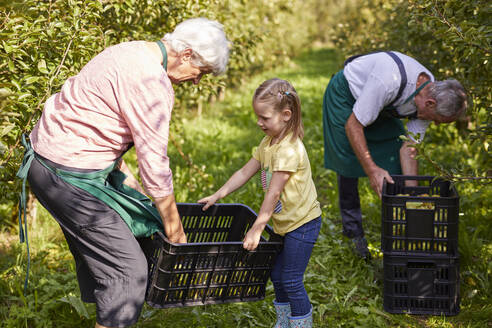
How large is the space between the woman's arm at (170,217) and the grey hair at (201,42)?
626 millimetres

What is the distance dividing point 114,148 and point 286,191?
909mm

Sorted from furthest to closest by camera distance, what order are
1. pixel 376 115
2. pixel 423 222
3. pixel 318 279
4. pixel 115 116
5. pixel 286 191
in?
pixel 318 279 < pixel 376 115 < pixel 423 222 < pixel 286 191 < pixel 115 116

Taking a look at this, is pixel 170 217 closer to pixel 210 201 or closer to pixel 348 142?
pixel 210 201

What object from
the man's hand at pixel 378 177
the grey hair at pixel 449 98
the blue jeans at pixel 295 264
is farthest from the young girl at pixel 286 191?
the grey hair at pixel 449 98

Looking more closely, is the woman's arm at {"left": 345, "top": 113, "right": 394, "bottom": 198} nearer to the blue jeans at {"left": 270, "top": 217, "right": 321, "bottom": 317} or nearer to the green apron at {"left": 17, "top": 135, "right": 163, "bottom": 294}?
the blue jeans at {"left": 270, "top": 217, "right": 321, "bottom": 317}

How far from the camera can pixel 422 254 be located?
327cm

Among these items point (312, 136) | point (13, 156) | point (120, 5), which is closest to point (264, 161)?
point (13, 156)

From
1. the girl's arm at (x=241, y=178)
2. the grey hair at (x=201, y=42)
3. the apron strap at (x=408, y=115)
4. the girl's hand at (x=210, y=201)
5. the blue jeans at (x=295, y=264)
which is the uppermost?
the grey hair at (x=201, y=42)

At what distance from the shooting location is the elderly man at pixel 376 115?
3.42 meters

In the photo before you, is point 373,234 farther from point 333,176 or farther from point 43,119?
point 43,119

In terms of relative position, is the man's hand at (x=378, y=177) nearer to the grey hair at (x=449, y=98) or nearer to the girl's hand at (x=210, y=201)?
the grey hair at (x=449, y=98)

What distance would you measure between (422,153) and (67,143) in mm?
1812

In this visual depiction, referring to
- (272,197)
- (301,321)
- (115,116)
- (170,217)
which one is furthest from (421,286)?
(115,116)

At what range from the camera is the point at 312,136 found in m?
7.58
